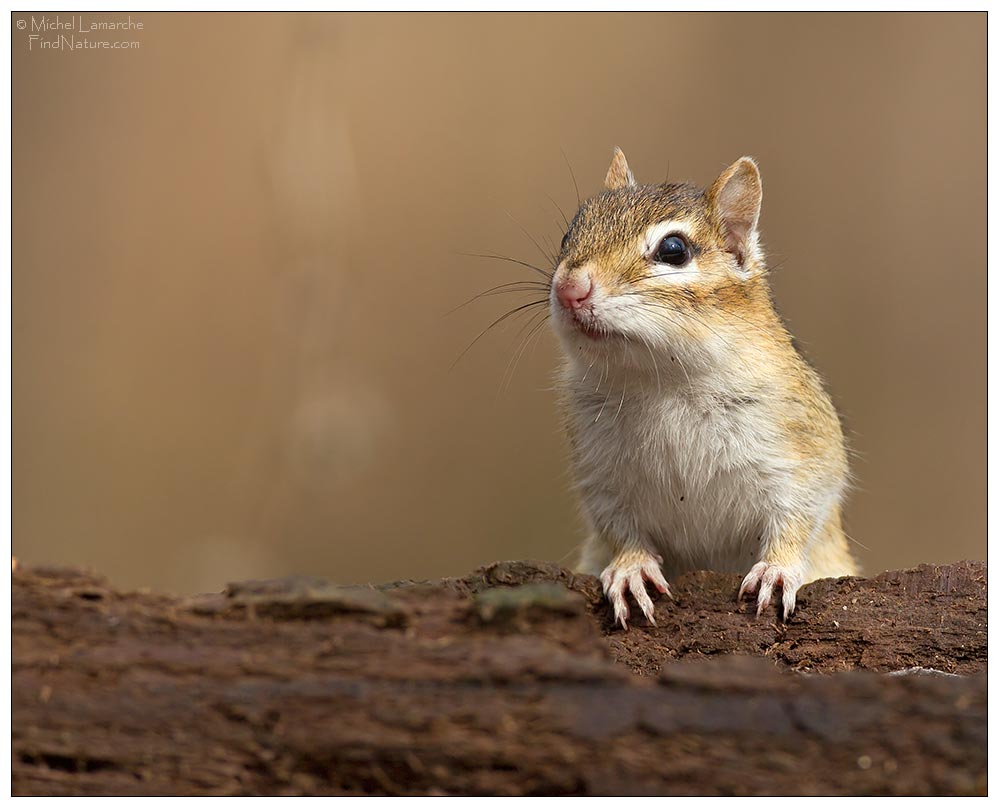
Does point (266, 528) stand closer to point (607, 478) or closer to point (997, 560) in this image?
point (607, 478)

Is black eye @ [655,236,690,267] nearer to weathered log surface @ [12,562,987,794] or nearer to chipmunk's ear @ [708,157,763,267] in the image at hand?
chipmunk's ear @ [708,157,763,267]

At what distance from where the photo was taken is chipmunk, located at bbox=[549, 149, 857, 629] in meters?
3.24

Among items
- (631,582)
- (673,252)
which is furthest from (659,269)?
(631,582)

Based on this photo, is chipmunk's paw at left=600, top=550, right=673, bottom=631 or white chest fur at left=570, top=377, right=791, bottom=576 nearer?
chipmunk's paw at left=600, top=550, right=673, bottom=631

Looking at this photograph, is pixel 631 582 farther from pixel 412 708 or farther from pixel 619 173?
pixel 619 173

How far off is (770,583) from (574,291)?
1.06 metres

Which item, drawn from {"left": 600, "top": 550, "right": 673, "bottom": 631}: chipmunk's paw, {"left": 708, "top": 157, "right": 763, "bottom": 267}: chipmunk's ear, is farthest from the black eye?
{"left": 600, "top": 550, "right": 673, "bottom": 631}: chipmunk's paw

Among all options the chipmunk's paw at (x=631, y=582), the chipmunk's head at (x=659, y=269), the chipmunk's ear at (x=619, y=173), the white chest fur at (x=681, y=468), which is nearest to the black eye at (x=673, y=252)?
the chipmunk's head at (x=659, y=269)

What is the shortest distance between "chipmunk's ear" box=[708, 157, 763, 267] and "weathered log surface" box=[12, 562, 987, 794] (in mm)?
2023

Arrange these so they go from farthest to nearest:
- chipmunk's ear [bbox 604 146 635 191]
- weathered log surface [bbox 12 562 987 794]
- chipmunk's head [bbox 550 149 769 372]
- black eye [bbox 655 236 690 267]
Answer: chipmunk's ear [bbox 604 146 635 191], black eye [bbox 655 236 690 267], chipmunk's head [bbox 550 149 769 372], weathered log surface [bbox 12 562 987 794]

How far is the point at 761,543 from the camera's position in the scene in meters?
3.56
